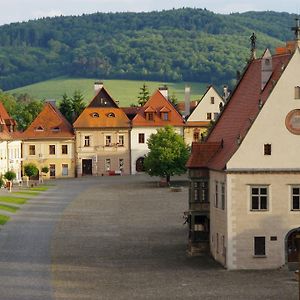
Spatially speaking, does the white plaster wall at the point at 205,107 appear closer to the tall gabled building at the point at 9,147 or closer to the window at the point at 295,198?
the tall gabled building at the point at 9,147

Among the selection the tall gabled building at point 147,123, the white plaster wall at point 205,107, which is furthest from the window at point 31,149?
the white plaster wall at point 205,107


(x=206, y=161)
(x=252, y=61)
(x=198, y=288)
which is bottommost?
(x=198, y=288)

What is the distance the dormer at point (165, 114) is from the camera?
121 metres

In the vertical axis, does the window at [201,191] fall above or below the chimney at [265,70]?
below

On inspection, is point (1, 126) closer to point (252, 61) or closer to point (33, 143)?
point (33, 143)

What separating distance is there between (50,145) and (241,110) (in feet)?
232

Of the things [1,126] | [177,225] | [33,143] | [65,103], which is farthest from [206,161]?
[65,103]

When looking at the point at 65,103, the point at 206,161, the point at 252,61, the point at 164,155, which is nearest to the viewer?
the point at 206,161

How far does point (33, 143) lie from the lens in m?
120

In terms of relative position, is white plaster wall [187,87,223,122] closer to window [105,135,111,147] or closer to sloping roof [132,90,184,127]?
sloping roof [132,90,184,127]

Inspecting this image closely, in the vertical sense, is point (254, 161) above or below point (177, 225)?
above

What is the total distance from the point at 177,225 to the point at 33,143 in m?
58.3

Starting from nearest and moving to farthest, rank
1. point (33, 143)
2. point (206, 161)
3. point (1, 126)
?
point (206, 161)
point (1, 126)
point (33, 143)

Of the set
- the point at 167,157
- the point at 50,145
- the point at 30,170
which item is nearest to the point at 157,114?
the point at 50,145
